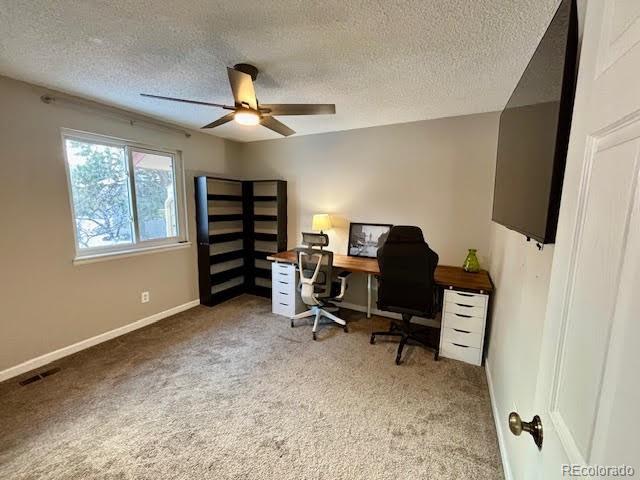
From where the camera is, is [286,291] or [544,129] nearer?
[544,129]

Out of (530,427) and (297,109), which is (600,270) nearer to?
(530,427)

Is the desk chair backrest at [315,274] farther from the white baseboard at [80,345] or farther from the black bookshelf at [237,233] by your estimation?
the white baseboard at [80,345]

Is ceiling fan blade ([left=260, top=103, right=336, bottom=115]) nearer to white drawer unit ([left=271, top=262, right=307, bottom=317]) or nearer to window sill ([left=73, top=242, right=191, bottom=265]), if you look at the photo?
white drawer unit ([left=271, top=262, right=307, bottom=317])

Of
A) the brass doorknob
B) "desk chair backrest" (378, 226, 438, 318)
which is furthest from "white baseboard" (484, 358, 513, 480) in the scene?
the brass doorknob

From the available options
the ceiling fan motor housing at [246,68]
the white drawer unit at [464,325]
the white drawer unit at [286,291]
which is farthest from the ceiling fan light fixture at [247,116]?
the white drawer unit at [464,325]

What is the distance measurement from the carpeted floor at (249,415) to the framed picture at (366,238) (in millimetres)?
1205

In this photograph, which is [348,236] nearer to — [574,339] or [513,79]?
[513,79]

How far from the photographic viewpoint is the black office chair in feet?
7.88

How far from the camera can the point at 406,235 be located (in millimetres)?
2418

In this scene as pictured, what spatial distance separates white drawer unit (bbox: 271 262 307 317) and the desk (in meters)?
0.12

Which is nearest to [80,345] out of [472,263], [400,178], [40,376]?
[40,376]

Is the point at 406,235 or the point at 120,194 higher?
the point at 120,194

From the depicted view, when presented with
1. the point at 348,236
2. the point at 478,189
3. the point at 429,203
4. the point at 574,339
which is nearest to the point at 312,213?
the point at 348,236

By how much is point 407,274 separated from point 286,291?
1606mm
